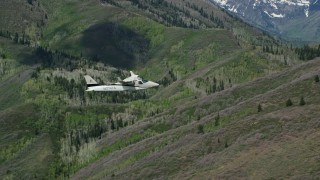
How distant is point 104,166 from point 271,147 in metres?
68.9

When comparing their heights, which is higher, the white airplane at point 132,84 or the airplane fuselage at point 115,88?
the white airplane at point 132,84

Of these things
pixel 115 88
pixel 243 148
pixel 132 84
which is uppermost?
pixel 132 84

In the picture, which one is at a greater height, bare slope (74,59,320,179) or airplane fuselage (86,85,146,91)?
airplane fuselage (86,85,146,91)

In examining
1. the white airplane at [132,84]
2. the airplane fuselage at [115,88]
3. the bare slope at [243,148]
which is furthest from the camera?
the airplane fuselage at [115,88]

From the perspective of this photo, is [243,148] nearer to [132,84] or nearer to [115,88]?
[132,84]

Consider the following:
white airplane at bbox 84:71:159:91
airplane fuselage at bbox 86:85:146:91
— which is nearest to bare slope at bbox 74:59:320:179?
white airplane at bbox 84:71:159:91

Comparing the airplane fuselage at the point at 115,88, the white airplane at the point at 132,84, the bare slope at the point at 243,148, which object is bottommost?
the bare slope at the point at 243,148

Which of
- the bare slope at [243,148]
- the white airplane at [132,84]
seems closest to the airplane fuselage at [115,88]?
the white airplane at [132,84]

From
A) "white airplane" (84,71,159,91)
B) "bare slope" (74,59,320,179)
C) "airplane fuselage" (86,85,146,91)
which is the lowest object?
"bare slope" (74,59,320,179)

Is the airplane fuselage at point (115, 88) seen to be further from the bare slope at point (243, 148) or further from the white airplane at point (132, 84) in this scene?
the bare slope at point (243, 148)

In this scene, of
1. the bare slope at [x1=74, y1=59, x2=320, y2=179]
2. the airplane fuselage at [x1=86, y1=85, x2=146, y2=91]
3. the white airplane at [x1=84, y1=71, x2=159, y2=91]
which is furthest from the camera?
the airplane fuselage at [x1=86, y1=85, x2=146, y2=91]

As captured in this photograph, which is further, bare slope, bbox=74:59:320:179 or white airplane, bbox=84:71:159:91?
white airplane, bbox=84:71:159:91

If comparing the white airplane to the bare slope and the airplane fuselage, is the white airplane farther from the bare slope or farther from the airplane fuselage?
the bare slope

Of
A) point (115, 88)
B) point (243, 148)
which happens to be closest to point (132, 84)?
point (115, 88)
